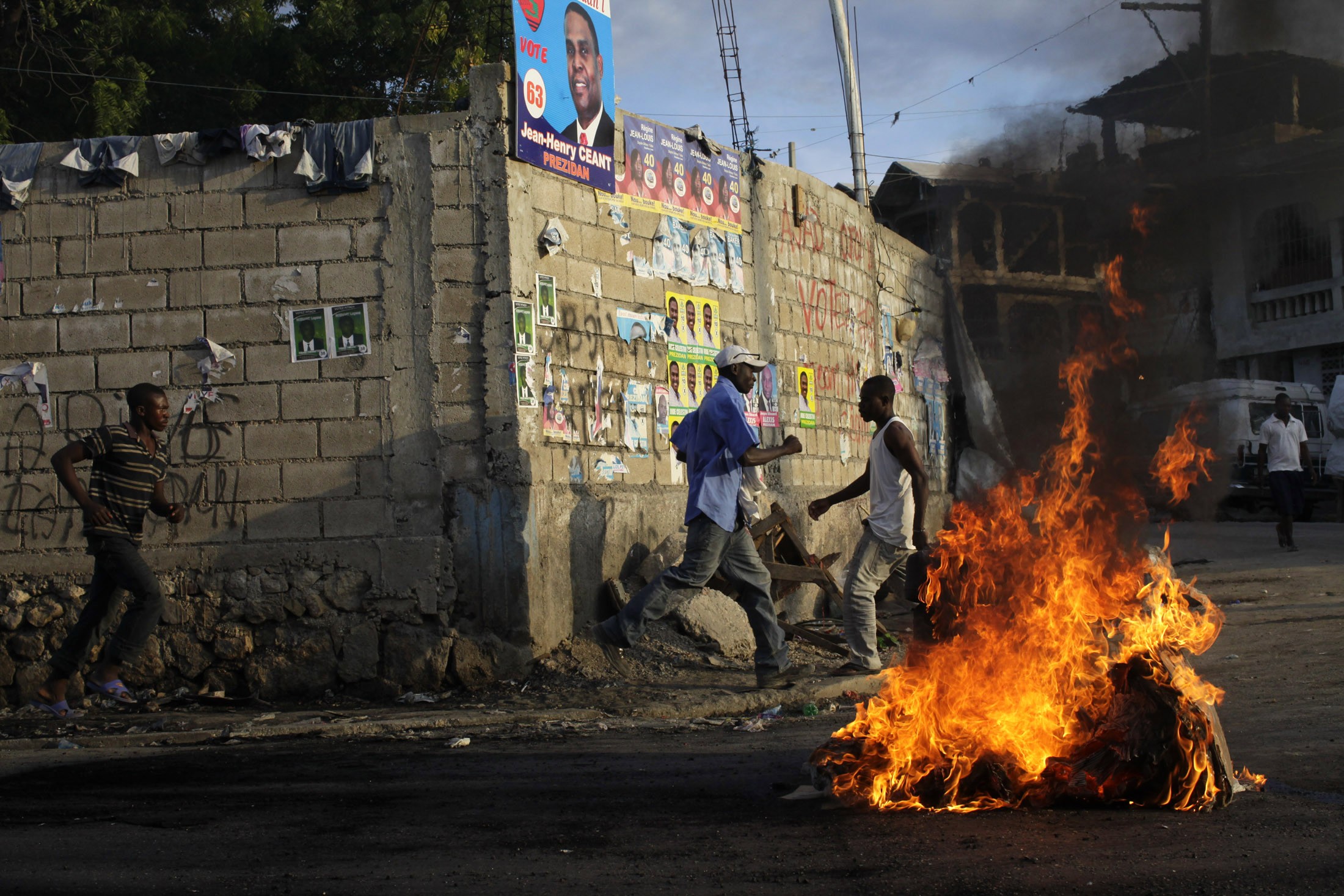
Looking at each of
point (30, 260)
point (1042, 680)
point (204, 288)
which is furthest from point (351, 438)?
point (1042, 680)

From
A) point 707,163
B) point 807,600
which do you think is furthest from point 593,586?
point 707,163

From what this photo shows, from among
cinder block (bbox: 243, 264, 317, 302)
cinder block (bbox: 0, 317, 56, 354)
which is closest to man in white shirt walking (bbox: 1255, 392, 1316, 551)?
cinder block (bbox: 243, 264, 317, 302)

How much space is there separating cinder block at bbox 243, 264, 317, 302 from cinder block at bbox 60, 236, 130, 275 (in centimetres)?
88

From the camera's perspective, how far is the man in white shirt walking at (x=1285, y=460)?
40.3ft

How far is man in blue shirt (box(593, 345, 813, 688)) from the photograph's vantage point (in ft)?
21.0

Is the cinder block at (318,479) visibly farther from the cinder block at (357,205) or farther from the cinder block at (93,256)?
the cinder block at (93,256)

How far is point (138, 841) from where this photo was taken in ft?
11.9

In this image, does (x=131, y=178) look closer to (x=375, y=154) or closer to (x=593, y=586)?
(x=375, y=154)

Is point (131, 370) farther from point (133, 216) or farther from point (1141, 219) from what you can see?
point (1141, 219)

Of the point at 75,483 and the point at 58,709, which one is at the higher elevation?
the point at 75,483

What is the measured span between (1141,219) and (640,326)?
12.2 feet

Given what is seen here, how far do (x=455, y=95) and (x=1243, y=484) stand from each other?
47.2 ft

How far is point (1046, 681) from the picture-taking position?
164 inches

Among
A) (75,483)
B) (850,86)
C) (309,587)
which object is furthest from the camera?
(850,86)
